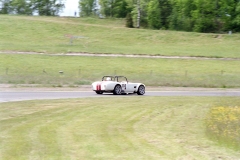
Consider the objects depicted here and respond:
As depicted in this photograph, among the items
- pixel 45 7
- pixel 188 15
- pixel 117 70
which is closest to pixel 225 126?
pixel 117 70

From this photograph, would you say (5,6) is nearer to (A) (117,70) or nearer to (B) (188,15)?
(B) (188,15)

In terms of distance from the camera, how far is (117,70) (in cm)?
4356

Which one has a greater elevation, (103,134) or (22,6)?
(22,6)

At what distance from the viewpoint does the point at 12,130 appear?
11289 millimetres

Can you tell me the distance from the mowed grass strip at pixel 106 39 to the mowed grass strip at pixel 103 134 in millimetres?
43219

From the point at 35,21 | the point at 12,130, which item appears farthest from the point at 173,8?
the point at 12,130

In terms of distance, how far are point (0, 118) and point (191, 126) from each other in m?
5.31

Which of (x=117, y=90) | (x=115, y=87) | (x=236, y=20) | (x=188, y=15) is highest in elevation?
(x=188, y=15)

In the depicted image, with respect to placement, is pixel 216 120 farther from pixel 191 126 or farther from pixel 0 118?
pixel 0 118

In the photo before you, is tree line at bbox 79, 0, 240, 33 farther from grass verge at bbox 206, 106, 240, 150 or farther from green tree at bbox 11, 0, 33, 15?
grass verge at bbox 206, 106, 240, 150

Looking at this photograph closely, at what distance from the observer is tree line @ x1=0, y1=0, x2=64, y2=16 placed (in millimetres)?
141512

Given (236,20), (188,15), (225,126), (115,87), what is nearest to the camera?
(225,126)

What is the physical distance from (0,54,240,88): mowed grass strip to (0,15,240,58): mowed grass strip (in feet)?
25.9

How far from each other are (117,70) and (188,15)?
60451 millimetres
